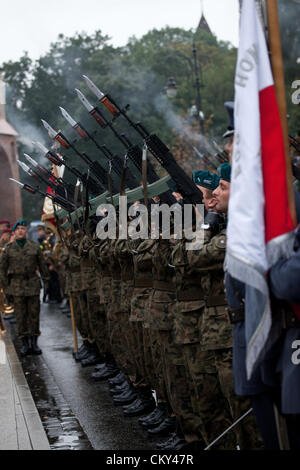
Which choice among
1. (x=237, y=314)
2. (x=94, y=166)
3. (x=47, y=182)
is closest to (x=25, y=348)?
(x=47, y=182)

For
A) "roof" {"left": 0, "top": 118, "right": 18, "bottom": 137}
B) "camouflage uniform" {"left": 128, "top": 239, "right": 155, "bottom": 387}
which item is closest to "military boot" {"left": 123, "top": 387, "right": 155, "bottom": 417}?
"camouflage uniform" {"left": 128, "top": 239, "right": 155, "bottom": 387}

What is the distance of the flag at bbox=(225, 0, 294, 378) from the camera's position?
3615 millimetres

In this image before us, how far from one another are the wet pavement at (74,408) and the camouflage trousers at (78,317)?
414mm

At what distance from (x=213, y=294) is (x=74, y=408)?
3476 millimetres

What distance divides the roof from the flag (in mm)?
41244

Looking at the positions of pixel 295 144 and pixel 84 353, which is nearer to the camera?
pixel 295 144

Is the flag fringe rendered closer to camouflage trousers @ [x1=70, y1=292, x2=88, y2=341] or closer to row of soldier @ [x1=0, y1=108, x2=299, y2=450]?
row of soldier @ [x1=0, y1=108, x2=299, y2=450]

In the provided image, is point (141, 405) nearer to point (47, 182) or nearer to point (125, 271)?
point (125, 271)

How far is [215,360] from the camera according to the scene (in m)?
5.50

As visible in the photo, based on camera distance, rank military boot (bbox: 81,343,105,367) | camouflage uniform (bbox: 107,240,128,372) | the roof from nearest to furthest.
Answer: camouflage uniform (bbox: 107,240,128,372)
military boot (bbox: 81,343,105,367)
the roof

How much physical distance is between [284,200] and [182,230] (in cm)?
244

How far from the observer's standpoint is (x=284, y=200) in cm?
364

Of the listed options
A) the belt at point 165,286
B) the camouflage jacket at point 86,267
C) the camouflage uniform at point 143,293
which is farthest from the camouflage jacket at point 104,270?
the belt at point 165,286
